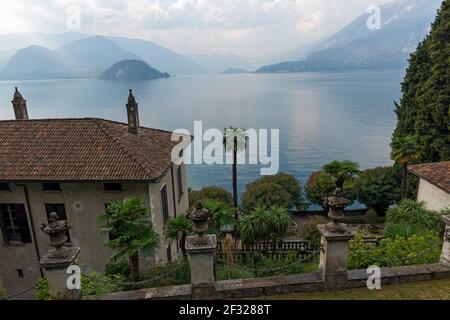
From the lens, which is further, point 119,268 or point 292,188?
point 292,188

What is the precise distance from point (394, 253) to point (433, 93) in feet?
74.8

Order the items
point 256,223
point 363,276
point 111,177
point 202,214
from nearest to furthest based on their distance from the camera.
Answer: point 202,214
point 363,276
point 111,177
point 256,223

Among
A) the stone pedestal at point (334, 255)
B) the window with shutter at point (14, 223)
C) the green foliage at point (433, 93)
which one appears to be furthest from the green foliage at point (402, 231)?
the green foliage at point (433, 93)

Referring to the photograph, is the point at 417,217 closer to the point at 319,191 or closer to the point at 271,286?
the point at 271,286

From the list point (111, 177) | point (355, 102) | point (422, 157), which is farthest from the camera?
point (355, 102)

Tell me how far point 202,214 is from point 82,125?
14.2 m

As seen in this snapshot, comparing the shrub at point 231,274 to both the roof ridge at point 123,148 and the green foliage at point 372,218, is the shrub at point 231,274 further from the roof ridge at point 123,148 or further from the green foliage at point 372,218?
the green foliage at point 372,218

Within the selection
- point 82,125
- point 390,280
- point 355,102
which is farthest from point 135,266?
point 355,102

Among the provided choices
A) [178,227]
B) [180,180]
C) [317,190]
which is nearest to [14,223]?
[180,180]

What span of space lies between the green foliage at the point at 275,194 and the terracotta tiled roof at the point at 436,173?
13.8 meters

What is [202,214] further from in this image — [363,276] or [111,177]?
[111,177]

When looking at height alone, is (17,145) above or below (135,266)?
above

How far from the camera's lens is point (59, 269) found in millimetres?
6887
